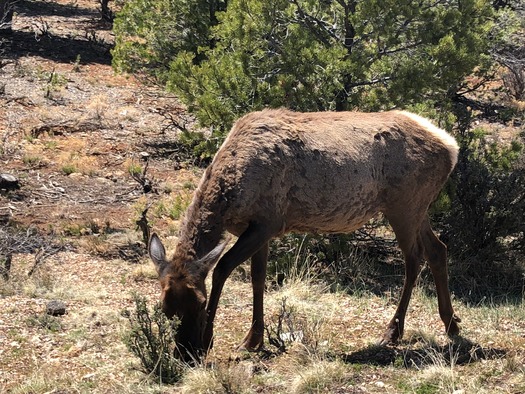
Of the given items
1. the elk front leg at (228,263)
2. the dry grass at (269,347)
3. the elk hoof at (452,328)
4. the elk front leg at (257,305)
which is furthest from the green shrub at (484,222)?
the elk front leg at (228,263)

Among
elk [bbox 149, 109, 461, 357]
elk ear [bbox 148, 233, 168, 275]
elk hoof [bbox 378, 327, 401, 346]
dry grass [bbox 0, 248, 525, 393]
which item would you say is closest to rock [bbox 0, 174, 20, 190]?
dry grass [bbox 0, 248, 525, 393]

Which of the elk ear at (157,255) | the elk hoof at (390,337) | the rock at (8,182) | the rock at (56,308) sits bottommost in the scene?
the rock at (8,182)

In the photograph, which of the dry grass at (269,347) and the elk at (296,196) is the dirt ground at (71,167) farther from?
the elk at (296,196)

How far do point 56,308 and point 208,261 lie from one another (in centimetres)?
242

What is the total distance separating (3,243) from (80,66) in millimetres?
13484

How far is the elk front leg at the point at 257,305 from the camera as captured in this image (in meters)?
6.95

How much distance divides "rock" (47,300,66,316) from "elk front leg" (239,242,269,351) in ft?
6.67

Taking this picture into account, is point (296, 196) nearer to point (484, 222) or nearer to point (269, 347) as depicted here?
point (269, 347)

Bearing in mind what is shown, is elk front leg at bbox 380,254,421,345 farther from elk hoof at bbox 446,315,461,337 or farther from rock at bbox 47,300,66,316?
rock at bbox 47,300,66,316

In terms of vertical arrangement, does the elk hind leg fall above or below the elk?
below

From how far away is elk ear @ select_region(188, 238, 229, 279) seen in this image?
6051mm

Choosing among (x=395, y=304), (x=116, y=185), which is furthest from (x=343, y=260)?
(x=116, y=185)

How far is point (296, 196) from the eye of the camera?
7047mm

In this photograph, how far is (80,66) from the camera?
22156 millimetres
